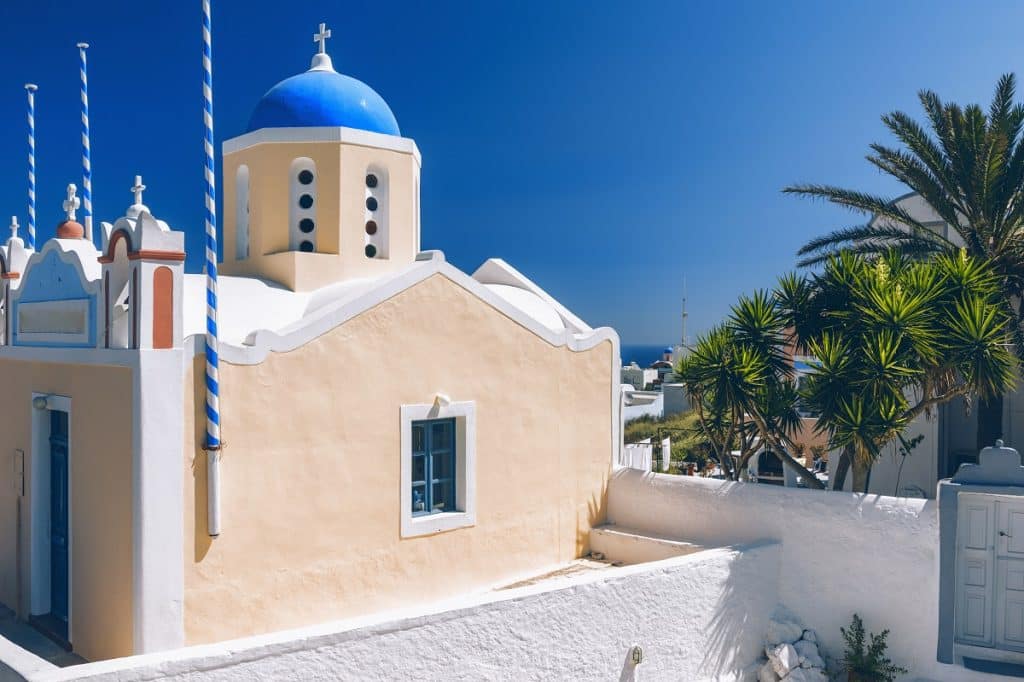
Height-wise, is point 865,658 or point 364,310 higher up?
point 364,310

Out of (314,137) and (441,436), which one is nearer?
(441,436)

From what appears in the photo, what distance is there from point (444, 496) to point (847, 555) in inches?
184

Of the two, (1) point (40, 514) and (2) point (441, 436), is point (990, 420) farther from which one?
(1) point (40, 514)

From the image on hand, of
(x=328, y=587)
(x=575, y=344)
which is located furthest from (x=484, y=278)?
(x=328, y=587)

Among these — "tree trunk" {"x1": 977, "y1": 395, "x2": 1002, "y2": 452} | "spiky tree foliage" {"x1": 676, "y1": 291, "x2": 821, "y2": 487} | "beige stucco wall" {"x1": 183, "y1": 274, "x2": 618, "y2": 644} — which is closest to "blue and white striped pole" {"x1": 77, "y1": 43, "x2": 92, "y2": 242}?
"beige stucco wall" {"x1": 183, "y1": 274, "x2": 618, "y2": 644}

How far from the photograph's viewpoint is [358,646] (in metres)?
6.57

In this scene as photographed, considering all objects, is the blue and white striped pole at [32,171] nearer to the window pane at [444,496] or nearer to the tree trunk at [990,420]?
the window pane at [444,496]

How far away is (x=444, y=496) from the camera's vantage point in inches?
392

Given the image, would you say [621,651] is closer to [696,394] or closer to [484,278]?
[696,394]

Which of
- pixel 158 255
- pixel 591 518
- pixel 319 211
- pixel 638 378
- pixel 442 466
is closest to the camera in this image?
pixel 158 255

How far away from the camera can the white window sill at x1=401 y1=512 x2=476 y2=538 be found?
9289 mm

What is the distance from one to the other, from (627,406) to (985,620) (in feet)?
102

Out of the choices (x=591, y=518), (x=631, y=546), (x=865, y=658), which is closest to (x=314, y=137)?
(x=591, y=518)

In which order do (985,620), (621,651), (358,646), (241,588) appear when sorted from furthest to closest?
(985,620)
(621,651)
(241,588)
(358,646)
